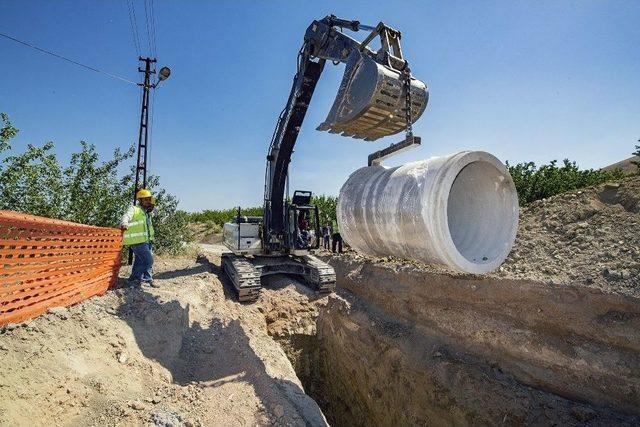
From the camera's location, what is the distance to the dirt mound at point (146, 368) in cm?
339

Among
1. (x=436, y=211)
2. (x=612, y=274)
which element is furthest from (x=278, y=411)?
(x=612, y=274)

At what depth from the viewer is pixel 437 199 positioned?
3037 mm

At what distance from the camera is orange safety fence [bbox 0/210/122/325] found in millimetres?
3977

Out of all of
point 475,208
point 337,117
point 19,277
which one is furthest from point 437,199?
point 19,277

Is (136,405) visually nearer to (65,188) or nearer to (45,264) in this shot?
(45,264)

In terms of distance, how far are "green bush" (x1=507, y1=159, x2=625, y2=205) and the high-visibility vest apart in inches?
702

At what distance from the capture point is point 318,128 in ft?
16.7

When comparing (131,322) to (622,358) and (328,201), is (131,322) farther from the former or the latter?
(328,201)

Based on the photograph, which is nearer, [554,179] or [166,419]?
[166,419]

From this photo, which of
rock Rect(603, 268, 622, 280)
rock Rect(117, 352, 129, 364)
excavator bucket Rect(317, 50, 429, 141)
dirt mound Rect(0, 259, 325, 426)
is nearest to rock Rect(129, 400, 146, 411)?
dirt mound Rect(0, 259, 325, 426)

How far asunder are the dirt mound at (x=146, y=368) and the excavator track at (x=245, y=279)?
1159 mm

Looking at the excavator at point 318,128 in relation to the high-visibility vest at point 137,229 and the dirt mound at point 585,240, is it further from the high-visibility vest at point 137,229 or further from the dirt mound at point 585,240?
the dirt mound at point 585,240

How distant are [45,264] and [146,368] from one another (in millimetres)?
1899

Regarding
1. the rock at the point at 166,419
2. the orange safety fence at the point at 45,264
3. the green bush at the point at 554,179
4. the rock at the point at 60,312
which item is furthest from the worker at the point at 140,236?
the green bush at the point at 554,179
